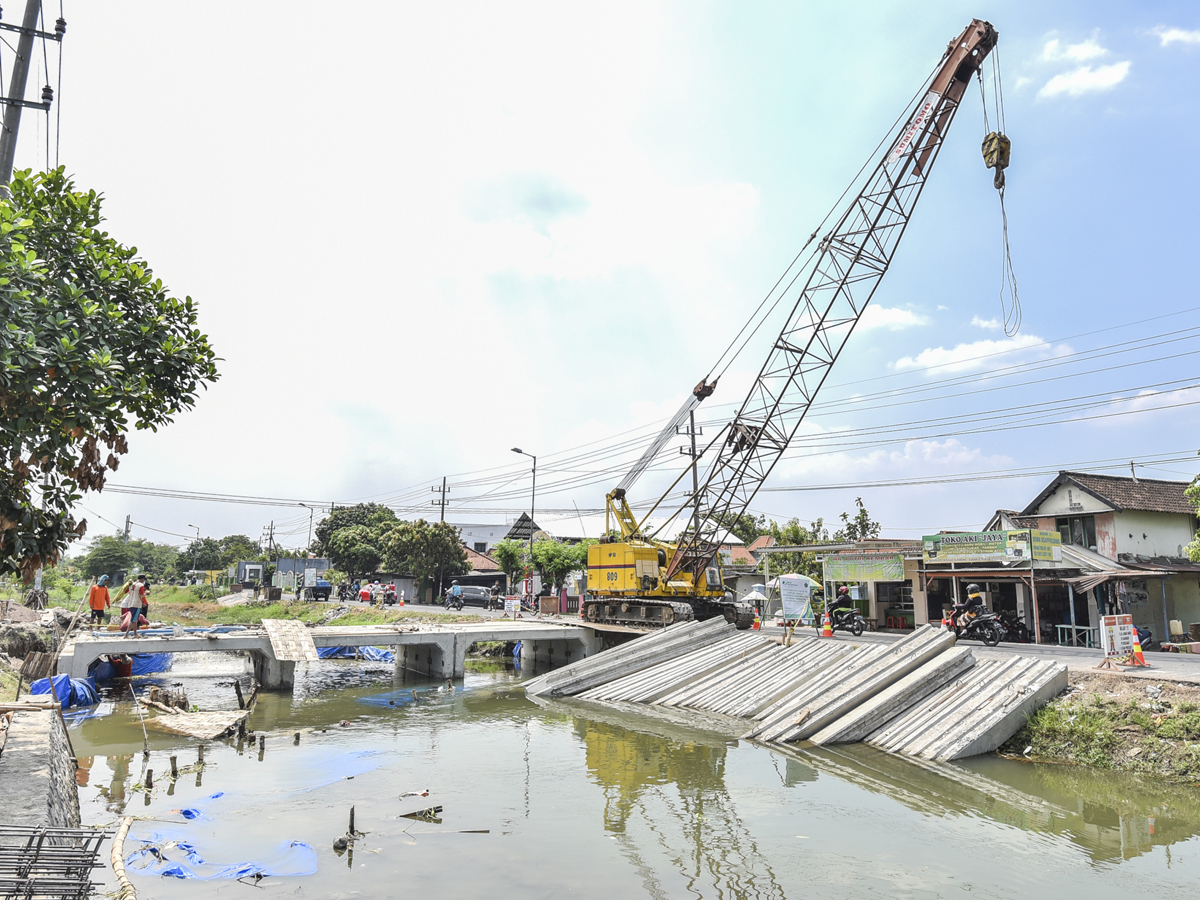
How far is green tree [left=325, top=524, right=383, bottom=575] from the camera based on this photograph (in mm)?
68812

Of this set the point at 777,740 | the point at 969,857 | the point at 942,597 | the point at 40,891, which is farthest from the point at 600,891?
the point at 942,597

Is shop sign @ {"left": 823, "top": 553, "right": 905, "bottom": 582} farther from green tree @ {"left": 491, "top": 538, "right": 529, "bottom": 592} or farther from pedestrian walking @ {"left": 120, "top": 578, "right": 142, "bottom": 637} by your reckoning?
green tree @ {"left": 491, "top": 538, "right": 529, "bottom": 592}

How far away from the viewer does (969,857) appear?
1027 cm

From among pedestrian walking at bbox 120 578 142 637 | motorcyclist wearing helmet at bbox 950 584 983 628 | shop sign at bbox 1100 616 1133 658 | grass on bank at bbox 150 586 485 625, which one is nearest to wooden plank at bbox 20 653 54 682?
pedestrian walking at bbox 120 578 142 637

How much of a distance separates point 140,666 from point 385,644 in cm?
1080

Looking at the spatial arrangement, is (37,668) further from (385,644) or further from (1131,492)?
(1131,492)

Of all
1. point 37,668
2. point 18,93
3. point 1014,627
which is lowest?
point 37,668

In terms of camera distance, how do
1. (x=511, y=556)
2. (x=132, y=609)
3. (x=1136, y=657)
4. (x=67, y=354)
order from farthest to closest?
(x=511, y=556) → (x=132, y=609) → (x=1136, y=657) → (x=67, y=354)

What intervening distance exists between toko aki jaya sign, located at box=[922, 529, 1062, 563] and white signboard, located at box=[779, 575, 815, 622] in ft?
18.8

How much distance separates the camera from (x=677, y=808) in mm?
12750

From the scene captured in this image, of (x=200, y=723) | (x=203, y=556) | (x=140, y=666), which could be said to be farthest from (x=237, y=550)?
(x=200, y=723)

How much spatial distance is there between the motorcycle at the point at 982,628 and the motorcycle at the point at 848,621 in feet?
12.3

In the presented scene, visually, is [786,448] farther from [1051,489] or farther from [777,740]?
[777,740]

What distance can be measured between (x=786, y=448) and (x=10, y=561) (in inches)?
983
